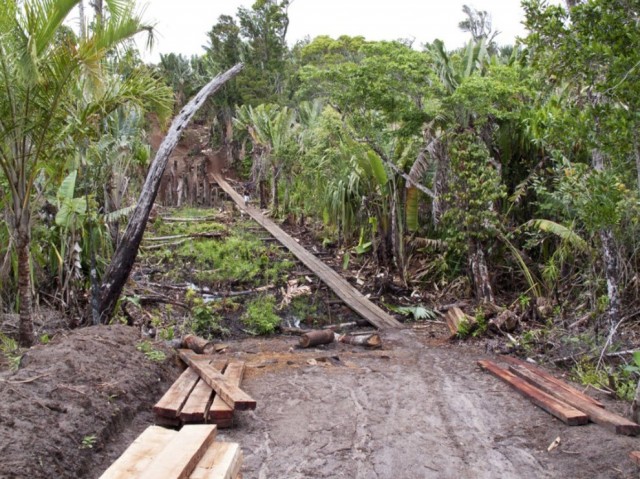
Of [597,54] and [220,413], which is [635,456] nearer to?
[597,54]

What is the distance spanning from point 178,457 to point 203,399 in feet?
8.30

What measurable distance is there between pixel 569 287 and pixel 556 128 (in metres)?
4.76

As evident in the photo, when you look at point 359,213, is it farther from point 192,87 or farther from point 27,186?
point 192,87

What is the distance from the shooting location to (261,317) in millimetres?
9594

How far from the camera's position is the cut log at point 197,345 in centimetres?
770

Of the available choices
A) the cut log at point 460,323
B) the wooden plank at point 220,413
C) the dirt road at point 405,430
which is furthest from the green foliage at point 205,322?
the wooden plank at point 220,413

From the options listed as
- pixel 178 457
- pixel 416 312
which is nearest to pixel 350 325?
pixel 416 312

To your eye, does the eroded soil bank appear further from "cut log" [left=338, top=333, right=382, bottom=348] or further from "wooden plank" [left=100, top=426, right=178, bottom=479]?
"cut log" [left=338, top=333, right=382, bottom=348]

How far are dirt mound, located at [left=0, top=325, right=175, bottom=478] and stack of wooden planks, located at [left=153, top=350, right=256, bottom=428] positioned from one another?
287 millimetres

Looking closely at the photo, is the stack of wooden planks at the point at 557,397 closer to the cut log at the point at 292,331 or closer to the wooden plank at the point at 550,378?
the wooden plank at the point at 550,378

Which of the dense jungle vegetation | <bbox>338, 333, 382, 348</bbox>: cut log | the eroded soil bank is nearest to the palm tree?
the dense jungle vegetation

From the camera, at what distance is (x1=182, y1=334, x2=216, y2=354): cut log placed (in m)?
7.70

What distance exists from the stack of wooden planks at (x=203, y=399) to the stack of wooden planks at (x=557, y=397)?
2.69m

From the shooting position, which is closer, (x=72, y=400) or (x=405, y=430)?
(x=72, y=400)
